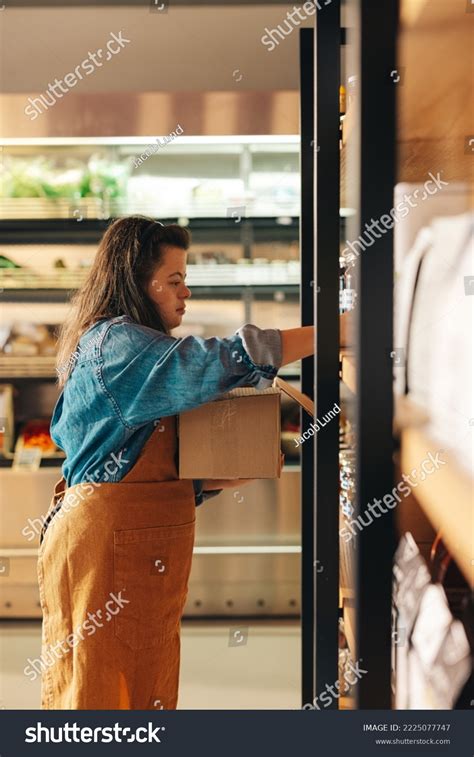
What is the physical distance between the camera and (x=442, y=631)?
1.46 meters

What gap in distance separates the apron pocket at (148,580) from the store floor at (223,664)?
1.21 m

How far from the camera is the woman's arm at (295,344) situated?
195 centimetres

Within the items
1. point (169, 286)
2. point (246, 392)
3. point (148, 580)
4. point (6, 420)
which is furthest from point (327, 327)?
point (6, 420)

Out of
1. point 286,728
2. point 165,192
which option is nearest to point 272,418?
point 286,728

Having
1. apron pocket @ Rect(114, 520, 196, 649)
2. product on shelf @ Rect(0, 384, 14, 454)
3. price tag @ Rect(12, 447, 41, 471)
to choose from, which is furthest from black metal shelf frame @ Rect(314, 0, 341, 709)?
product on shelf @ Rect(0, 384, 14, 454)

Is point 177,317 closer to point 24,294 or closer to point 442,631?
point 442,631

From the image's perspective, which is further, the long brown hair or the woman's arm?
the long brown hair

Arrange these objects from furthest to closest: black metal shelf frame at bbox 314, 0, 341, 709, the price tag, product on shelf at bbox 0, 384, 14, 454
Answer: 1. product on shelf at bbox 0, 384, 14, 454
2. the price tag
3. black metal shelf frame at bbox 314, 0, 341, 709

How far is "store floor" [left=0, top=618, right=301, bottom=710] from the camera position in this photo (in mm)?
3355

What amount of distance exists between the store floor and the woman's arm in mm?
1809

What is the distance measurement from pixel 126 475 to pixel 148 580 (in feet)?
0.91

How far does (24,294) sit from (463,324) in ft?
11.4

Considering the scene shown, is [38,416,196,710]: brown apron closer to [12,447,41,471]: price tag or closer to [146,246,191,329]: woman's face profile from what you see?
[146,246,191,329]: woman's face profile

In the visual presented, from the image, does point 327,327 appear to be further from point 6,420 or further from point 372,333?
point 6,420
